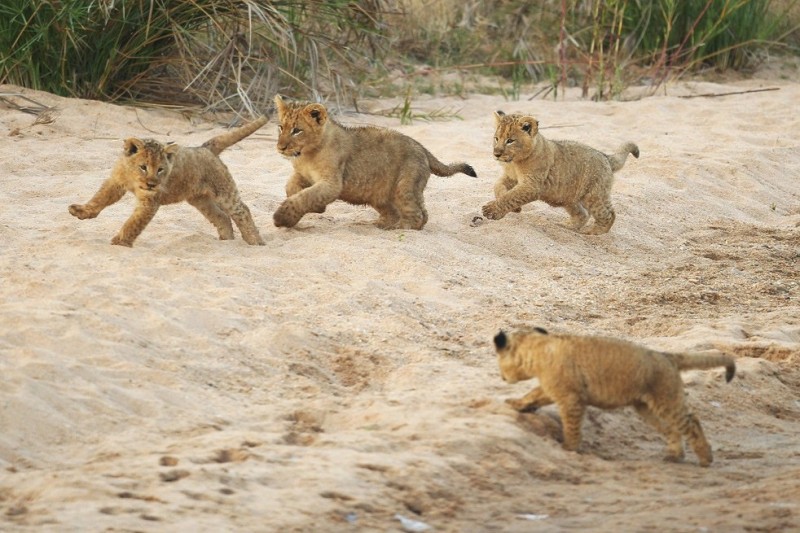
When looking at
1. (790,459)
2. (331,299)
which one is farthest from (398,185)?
(790,459)

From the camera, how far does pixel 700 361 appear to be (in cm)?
558

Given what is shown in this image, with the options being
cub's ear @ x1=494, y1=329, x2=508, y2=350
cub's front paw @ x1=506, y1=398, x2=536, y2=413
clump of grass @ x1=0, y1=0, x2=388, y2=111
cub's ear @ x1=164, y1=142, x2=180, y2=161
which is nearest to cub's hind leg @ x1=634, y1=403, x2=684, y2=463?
cub's front paw @ x1=506, y1=398, x2=536, y2=413

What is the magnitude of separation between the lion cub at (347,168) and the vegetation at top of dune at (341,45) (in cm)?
318

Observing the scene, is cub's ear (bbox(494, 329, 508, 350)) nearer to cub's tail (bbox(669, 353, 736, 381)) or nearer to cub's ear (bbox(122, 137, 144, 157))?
cub's tail (bbox(669, 353, 736, 381))

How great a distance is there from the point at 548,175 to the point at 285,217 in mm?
2099

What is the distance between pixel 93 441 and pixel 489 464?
1.60m

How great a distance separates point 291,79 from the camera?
12961 millimetres

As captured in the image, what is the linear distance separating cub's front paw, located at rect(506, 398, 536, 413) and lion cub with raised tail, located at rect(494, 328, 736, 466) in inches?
3.6

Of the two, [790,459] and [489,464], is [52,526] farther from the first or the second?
[790,459]

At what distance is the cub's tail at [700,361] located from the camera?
5582 millimetres

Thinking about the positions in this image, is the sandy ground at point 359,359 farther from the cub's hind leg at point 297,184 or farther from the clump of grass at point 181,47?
the clump of grass at point 181,47

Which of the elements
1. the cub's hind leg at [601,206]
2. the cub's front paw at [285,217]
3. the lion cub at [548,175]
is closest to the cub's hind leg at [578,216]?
the lion cub at [548,175]

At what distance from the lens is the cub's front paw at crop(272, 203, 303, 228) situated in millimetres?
8523

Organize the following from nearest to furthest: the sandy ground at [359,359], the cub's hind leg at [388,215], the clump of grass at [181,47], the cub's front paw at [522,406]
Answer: the sandy ground at [359,359] → the cub's front paw at [522,406] → the cub's hind leg at [388,215] → the clump of grass at [181,47]
